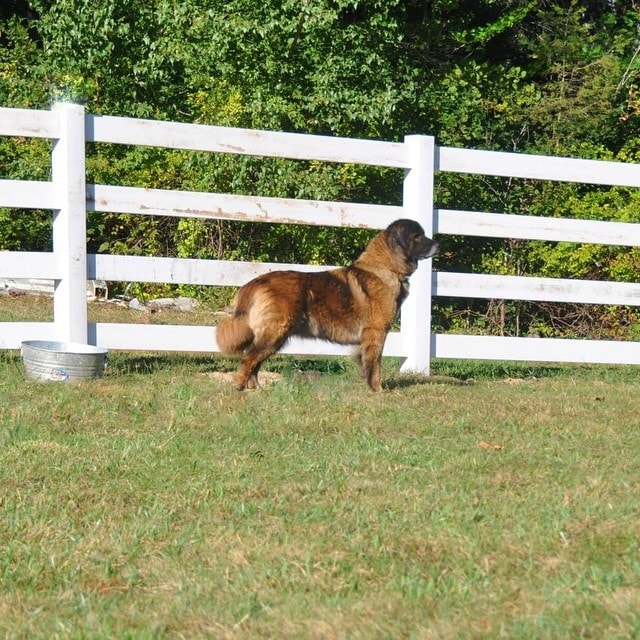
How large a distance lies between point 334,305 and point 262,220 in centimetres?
108

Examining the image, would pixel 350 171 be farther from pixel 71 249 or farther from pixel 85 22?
pixel 71 249

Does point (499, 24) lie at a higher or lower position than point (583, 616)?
higher

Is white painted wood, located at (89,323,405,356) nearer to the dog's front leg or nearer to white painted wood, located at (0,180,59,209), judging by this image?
the dog's front leg

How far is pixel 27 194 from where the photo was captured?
24.2ft

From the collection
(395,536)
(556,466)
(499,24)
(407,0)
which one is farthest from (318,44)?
(395,536)

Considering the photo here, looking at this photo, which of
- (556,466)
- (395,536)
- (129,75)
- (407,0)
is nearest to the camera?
(395,536)

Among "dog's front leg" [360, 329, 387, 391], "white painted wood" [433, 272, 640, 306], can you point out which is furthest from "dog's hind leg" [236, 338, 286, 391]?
"white painted wood" [433, 272, 640, 306]

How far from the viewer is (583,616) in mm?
3297

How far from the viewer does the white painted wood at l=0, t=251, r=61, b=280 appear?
A: 733 centimetres

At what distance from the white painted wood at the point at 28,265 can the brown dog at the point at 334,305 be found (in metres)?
1.29

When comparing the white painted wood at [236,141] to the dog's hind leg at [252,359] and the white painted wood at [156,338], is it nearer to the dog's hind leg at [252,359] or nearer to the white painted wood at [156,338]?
the white painted wood at [156,338]

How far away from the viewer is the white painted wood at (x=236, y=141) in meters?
7.71

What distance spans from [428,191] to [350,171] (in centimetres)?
508

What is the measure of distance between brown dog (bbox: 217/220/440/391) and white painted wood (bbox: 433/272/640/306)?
34.8 inches
